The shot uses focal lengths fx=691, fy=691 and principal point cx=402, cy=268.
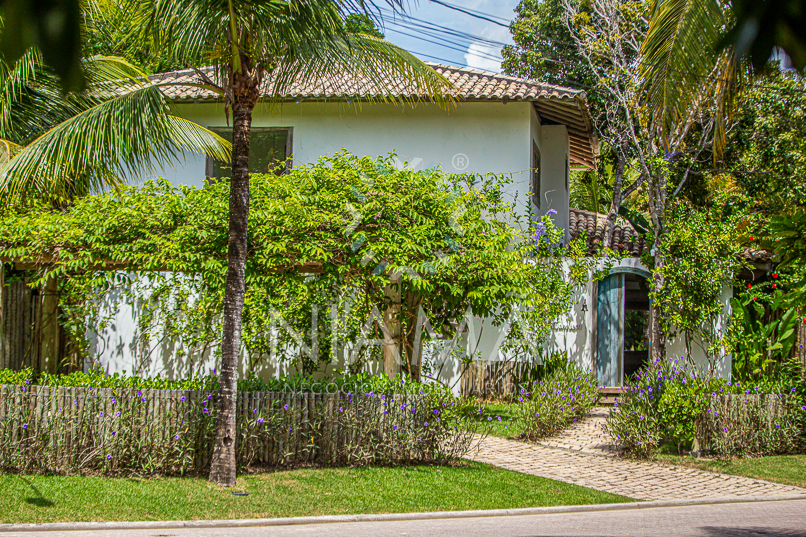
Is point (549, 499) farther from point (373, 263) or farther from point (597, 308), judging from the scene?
point (597, 308)

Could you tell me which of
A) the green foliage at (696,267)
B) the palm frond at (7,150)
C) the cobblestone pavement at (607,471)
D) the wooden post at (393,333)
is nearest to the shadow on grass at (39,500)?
the palm frond at (7,150)

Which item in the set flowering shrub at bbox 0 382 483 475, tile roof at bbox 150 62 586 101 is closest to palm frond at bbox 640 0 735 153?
flowering shrub at bbox 0 382 483 475

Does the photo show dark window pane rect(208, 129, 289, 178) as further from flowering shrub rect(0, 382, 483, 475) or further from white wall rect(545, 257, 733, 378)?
flowering shrub rect(0, 382, 483, 475)

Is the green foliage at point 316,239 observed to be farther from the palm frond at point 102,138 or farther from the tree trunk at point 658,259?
the tree trunk at point 658,259

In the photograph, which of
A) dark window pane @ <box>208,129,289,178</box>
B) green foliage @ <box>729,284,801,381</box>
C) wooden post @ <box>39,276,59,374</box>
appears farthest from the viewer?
dark window pane @ <box>208,129,289,178</box>

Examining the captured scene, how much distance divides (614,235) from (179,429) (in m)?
11.6

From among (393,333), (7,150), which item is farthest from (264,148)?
(393,333)

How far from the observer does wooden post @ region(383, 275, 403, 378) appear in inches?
395

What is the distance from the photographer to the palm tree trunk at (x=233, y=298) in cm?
780

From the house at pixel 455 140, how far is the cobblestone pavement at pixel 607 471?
3.51 metres

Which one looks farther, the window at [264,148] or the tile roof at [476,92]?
the window at [264,148]

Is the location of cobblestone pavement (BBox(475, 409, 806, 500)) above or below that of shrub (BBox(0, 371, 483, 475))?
below

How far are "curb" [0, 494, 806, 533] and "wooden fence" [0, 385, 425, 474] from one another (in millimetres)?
1624

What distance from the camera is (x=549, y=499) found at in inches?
309
